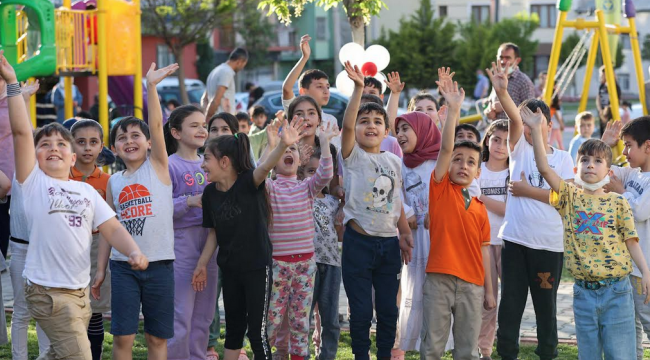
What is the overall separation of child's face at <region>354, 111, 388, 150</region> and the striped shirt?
403 mm

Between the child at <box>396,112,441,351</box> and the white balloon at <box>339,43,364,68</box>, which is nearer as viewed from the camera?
the child at <box>396,112,441,351</box>

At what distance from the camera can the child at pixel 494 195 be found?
244 inches

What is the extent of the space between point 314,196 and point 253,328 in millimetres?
905

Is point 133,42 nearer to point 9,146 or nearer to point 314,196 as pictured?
point 9,146

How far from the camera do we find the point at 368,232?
5.66 meters

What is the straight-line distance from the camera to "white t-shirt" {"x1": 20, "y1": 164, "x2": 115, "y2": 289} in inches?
188

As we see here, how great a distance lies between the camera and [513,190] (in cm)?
589

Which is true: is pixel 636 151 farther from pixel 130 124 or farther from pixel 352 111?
pixel 130 124

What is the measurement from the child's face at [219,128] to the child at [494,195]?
5.84 feet

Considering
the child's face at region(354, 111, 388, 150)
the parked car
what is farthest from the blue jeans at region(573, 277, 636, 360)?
the parked car

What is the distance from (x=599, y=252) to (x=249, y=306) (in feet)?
6.68

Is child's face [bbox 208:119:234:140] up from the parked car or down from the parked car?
down

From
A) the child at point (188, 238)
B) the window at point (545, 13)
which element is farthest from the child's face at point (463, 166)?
the window at point (545, 13)

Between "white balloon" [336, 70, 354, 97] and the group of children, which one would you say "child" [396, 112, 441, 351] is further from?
Answer: "white balloon" [336, 70, 354, 97]
